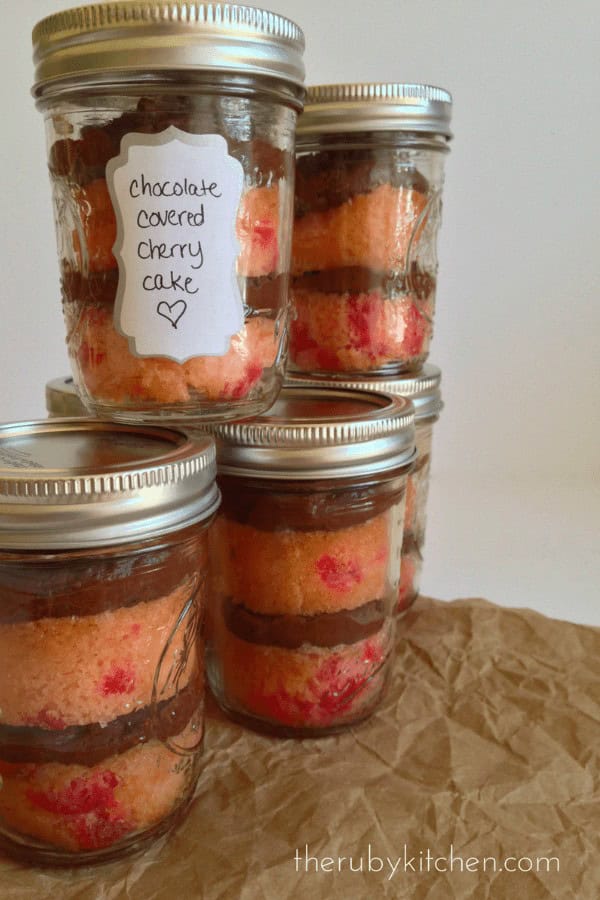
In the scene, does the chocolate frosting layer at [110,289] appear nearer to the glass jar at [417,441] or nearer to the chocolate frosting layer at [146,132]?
the chocolate frosting layer at [146,132]

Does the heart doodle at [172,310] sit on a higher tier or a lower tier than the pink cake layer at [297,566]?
higher

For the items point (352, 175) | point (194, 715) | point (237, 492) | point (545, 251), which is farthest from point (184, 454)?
point (545, 251)

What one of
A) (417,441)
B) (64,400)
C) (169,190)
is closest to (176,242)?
(169,190)

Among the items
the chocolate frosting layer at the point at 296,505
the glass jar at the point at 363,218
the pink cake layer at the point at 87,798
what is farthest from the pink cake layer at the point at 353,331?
the pink cake layer at the point at 87,798

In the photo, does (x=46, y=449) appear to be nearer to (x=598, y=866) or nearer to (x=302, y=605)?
(x=302, y=605)

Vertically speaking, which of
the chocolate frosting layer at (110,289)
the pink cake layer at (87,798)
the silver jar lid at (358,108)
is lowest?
the pink cake layer at (87,798)

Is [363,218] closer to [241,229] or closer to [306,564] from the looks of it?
[241,229]

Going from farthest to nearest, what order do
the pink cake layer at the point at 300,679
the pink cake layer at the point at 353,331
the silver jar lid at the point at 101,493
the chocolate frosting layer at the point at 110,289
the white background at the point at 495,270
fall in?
the white background at the point at 495,270, the pink cake layer at the point at 353,331, the pink cake layer at the point at 300,679, the chocolate frosting layer at the point at 110,289, the silver jar lid at the point at 101,493
